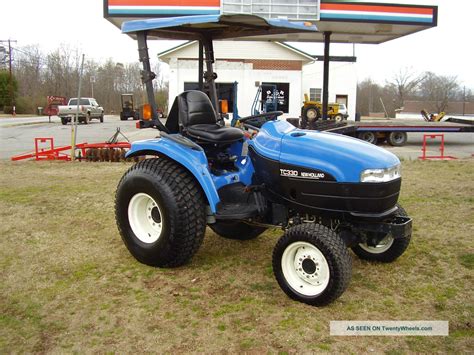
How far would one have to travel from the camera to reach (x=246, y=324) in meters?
3.15

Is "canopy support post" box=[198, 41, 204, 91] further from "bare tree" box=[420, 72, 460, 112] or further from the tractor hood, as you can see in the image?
"bare tree" box=[420, 72, 460, 112]

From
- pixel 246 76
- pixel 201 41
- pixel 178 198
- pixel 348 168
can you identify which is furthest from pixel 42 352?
pixel 246 76

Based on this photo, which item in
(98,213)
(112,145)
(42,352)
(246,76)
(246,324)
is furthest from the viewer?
(246,76)

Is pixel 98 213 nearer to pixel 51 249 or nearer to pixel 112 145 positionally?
pixel 51 249

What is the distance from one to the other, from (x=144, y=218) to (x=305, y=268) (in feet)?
5.59

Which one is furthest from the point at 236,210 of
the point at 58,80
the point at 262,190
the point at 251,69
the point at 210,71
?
the point at 58,80

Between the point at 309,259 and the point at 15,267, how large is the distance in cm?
266

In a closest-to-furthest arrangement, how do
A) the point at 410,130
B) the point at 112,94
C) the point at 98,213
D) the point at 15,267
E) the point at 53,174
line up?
the point at 15,267
the point at 98,213
the point at 53,174
the point at 410,130
the point at 112,94

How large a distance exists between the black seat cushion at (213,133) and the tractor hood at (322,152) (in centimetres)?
45

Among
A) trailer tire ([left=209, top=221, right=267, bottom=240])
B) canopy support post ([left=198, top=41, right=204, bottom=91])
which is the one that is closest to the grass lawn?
trailer tire ([left=209, top=221, right=267, bottom=240])

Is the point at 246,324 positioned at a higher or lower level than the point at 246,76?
lower

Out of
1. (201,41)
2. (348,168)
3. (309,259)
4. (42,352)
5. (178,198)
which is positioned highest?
(201,41)

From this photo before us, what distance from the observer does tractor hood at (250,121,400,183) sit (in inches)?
134

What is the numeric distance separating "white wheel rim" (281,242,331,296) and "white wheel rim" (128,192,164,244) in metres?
1.36
